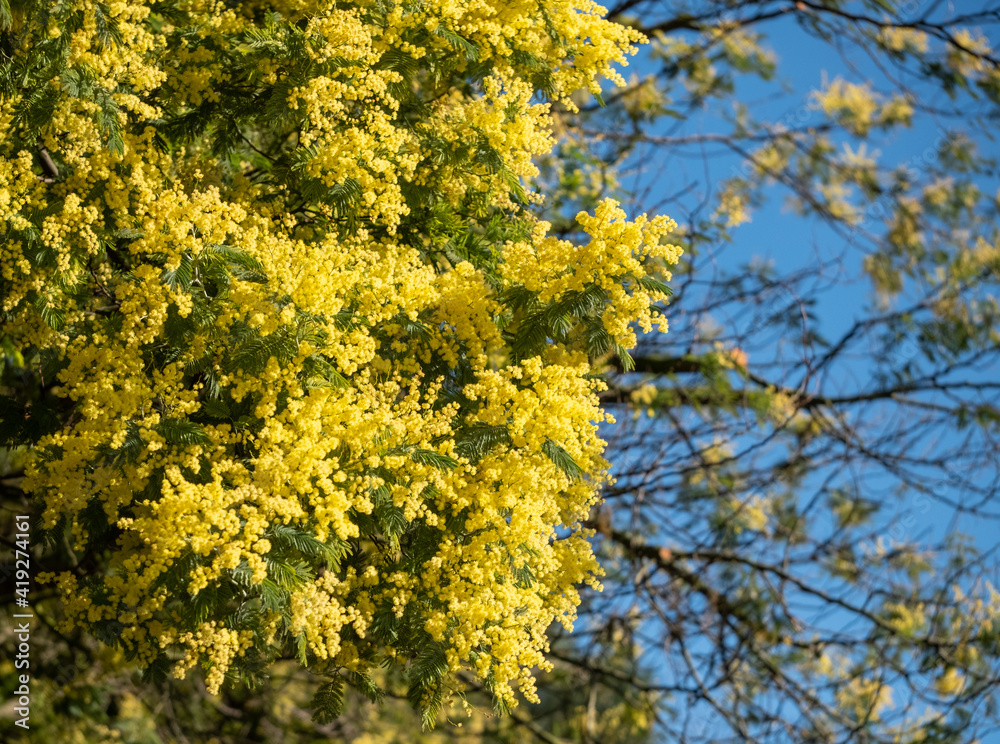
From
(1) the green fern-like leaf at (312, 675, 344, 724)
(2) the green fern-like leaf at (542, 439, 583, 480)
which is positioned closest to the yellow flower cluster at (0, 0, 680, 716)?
(2) the green fern-like leaf at (542, 439, 583, 480)

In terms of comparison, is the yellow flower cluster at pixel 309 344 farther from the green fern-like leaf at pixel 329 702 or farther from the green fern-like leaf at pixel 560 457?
the green fern-like leaf at pixel 329 702

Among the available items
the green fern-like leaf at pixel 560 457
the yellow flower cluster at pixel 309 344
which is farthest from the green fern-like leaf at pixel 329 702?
the green fern-like leaf at pixel 560 457

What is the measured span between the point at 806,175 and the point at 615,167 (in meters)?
2.79

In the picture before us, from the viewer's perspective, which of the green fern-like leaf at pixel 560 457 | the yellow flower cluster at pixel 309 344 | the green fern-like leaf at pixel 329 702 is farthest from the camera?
the green fern-like leaf at pixel 329 702

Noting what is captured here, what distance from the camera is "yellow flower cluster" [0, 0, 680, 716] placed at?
378cm

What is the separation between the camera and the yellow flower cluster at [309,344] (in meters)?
3.78

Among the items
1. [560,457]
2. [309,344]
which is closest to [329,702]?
[560,457]

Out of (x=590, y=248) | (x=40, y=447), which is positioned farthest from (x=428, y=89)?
(x=40, y=447)

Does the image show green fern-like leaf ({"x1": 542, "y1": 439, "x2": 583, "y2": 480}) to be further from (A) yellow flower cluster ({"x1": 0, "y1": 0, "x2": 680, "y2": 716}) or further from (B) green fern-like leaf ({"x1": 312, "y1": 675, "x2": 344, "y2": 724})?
(B) green fern-like leaf ({"x1": 312, "y1": 675, "x2": 344, "y2": 724})

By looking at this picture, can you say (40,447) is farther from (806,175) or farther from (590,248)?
(806,175)

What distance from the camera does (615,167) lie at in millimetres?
8734

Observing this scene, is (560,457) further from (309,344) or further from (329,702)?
(329,702)

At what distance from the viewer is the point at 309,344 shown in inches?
149

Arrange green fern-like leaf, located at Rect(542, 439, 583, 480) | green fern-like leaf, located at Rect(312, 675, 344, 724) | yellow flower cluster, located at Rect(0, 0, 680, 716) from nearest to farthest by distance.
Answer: yellow flower cluster, located at Rect(0, 0, 680, 716)
green fern-like leaf, located at Rect(542, 439, 583, 480)
green fern-like leaf, located at Rect(312, 675, 344, 724)
